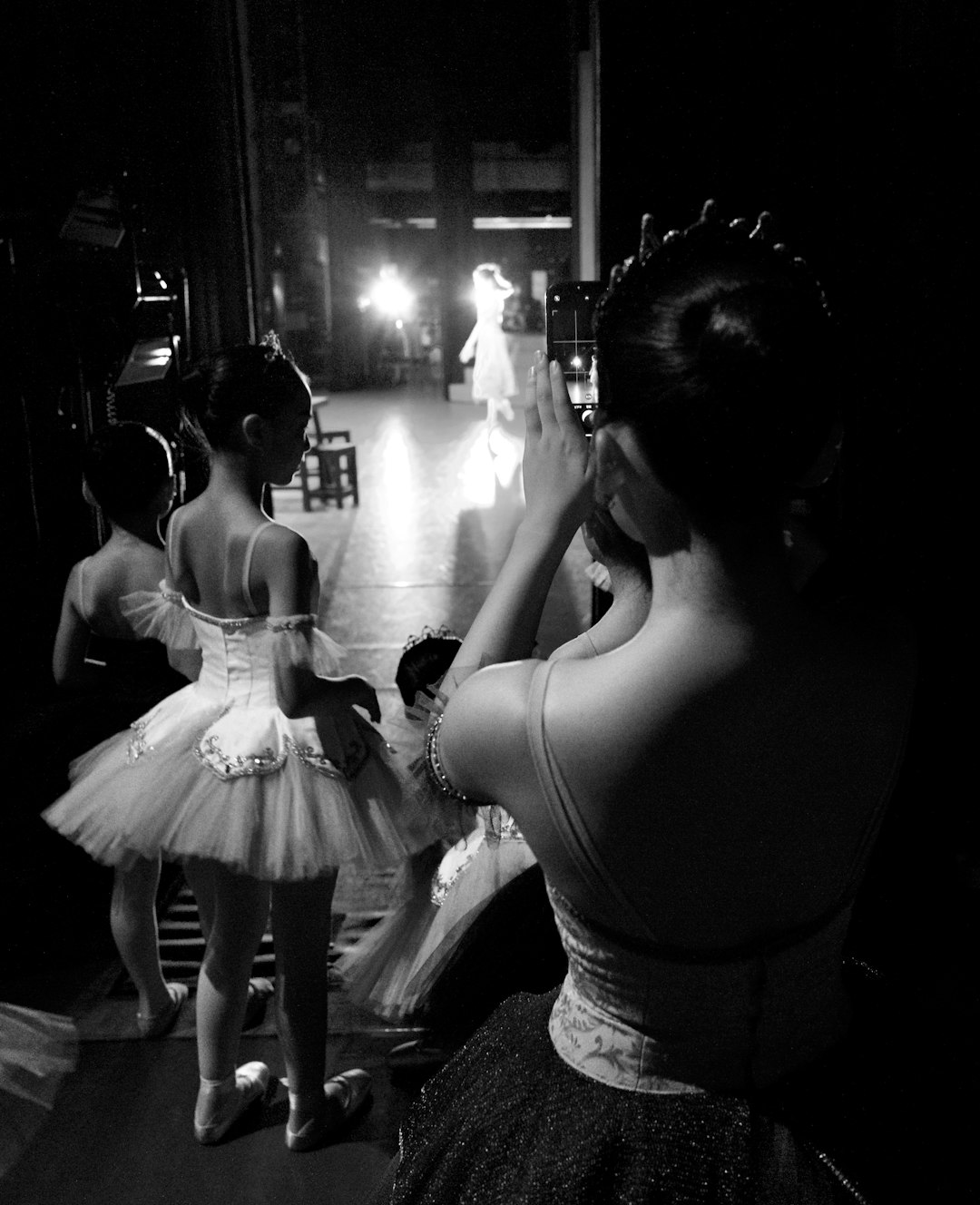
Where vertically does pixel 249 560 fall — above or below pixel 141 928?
above

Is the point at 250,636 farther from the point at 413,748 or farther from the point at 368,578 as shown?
the point at 368,578

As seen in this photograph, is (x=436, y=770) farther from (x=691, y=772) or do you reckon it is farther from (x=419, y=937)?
(x=419, y=937)

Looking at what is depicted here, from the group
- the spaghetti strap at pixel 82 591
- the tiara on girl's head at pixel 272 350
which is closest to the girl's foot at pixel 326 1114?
the spaghetti strap at pixel 82 591

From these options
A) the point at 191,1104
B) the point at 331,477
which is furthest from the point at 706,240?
the point at 331,477

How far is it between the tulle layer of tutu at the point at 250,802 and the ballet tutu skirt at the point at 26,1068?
0.61m

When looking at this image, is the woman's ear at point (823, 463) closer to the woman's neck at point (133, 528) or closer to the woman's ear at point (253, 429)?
the woman's ear at point (253, 429)

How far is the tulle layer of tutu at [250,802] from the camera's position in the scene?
2197 millimetres

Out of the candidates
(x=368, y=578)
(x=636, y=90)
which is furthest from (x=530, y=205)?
(x=636, y=90)

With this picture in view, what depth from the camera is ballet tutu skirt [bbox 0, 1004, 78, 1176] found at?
1.42 metres

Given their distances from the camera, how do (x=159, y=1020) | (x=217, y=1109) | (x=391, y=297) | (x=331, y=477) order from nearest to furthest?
(x=217, y=1109) → (x=159, y=1020) → (x=331, y=477) → (x=391, y=297)

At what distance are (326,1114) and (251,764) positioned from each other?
0.86 meters

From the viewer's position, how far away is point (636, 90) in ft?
8.11

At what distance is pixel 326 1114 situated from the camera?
95.4 inches

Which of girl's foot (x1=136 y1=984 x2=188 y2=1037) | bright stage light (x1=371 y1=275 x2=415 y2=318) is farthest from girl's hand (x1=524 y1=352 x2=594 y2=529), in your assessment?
bright stage light (x1=371 y1=275 x2=415 y2=318)
